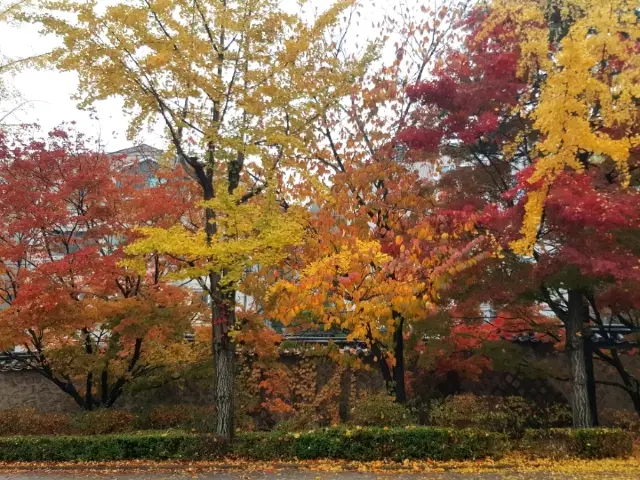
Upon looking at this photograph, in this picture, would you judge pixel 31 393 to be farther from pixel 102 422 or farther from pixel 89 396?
pixel 102 422

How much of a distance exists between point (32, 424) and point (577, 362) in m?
13.4

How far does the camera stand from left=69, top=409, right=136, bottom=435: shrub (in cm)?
1432

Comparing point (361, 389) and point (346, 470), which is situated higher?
point (361, 389)

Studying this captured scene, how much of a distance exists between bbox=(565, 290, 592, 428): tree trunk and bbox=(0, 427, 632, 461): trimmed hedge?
3.91ft

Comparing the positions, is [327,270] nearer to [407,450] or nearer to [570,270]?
[407,450]

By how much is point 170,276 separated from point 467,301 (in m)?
6.08

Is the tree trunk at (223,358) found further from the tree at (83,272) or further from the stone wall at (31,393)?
the stone wall at (31,393)

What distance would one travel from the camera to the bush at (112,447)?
11.0 m

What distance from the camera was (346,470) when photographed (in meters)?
9.89

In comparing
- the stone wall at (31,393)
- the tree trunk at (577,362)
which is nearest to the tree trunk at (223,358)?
the tree trunk at (577,362)

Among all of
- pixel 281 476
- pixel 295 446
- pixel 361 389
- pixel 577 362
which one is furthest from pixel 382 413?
pixel 361 389

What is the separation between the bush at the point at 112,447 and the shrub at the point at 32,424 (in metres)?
2.77

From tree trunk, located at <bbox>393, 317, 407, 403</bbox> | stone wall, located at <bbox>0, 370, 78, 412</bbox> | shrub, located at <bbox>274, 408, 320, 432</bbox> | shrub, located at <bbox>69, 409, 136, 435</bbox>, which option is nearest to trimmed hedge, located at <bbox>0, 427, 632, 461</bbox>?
shrub, located at <bbox>274, 408, 320, 432</bbox>

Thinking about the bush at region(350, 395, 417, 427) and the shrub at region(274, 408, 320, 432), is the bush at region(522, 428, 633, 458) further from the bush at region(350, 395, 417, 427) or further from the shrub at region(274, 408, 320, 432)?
the shrub at region(274, 408, 320, 432)
